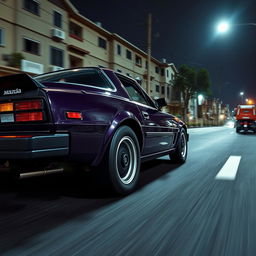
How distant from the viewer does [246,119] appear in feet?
70.2

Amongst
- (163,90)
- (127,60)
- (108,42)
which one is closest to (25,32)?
(108,42)

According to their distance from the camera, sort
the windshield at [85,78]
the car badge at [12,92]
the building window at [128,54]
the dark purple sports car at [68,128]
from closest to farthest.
A: the dark purple sports car at [68,128]
the car badge at [12,92]
the windshield at [85,78]
the building window at [128,54]

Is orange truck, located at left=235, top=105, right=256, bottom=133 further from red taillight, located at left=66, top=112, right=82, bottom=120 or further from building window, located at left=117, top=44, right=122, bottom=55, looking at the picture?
red taillight, located at left=66, top=112, right=82, bottom=120

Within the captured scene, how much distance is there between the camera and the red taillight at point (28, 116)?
8.23ft

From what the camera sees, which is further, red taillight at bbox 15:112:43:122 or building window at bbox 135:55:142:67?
building window at bbox 135:55:142:67

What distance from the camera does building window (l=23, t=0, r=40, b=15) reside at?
16938 millimetres

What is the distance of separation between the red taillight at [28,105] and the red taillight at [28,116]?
0.06 m

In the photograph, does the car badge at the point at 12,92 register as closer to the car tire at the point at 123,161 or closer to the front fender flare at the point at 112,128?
the front fender flare at the point at 112,128

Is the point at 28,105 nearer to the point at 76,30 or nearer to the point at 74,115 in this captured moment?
the point at 74,115

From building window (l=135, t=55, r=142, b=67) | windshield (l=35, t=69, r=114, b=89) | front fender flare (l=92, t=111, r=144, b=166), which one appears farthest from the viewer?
building window (l=135, t=55, r=142, b=67)

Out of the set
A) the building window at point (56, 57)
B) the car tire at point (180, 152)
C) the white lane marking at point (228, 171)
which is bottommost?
the white lane marking at point (228, 171)

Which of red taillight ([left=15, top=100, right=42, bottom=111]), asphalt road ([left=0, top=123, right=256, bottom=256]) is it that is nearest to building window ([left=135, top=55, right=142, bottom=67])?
asphalt road ([left=0, top=123, right=256, bottom=256])

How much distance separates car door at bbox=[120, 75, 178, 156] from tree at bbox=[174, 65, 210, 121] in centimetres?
4282

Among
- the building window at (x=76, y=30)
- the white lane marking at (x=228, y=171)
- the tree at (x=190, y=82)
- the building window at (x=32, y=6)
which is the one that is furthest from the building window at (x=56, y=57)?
the tree at (x=190, y=82)
